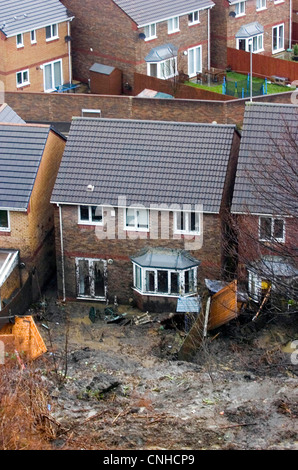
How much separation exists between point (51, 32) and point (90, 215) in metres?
21.9

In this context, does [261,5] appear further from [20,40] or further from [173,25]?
[20,40]

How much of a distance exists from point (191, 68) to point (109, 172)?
22.1 m

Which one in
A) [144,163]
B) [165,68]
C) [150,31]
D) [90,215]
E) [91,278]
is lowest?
[91,278]

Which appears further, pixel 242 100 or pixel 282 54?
pixel 282 54

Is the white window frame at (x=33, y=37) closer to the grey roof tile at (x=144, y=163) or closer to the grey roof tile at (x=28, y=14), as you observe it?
the grey roof tile at (x=28, y=14)

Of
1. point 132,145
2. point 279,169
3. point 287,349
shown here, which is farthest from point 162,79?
point 287,349

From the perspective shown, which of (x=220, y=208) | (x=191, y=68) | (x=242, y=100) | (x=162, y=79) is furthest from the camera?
(x=191, y=68)

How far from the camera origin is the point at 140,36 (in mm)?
55219

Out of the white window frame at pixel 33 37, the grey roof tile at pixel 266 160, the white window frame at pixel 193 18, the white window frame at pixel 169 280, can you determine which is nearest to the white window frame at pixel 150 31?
the white window frame at pixel 193 18

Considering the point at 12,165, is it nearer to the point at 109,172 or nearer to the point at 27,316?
the point at 109,172

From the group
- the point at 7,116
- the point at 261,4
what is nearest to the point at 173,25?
the point at 261,4

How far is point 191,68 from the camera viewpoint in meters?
58.5

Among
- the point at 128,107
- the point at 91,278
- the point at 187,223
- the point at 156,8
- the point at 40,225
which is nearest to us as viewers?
the point at 187,223

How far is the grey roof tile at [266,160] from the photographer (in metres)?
34.6
